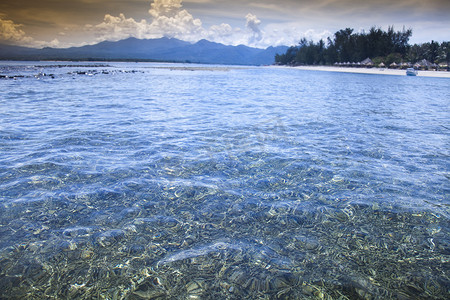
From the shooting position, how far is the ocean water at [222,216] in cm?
448

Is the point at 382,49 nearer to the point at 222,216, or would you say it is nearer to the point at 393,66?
the point at 393,66

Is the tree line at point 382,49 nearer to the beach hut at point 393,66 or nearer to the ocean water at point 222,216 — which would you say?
the beach hut at point 393,66

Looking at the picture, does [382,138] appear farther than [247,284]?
Yes

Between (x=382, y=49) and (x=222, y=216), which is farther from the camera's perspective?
(x=382, y=49)

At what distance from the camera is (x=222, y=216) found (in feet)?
21.2

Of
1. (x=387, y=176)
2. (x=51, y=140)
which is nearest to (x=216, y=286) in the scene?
(x=387, y=176)

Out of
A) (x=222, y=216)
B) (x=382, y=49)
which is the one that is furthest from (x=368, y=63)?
(x=222, y=216)

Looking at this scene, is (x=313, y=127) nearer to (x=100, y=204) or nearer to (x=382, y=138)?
(x=382, y=138)

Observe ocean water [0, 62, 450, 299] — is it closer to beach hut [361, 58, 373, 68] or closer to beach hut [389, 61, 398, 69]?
beach hut [389, 61, 398, 69]

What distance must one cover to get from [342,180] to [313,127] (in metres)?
7.93

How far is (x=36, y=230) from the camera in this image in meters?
5.73

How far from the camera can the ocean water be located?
448cm

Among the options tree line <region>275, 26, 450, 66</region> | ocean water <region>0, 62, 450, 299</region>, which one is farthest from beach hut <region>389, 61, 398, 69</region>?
ocean water <region>0, 62, 450, 299</region>

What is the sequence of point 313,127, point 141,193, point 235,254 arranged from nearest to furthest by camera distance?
point 235,254, point 141,193, point 313,127
